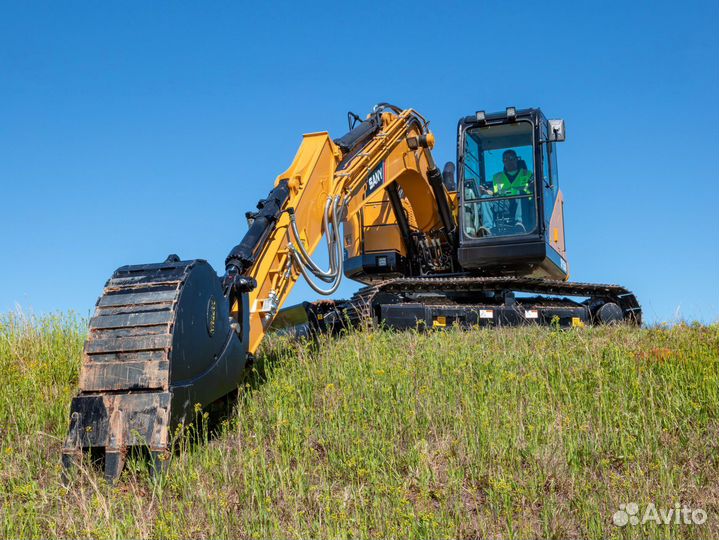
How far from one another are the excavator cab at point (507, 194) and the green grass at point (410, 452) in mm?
3662

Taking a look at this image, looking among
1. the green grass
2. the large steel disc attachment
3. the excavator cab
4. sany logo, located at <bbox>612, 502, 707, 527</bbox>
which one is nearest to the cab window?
the excavator cab

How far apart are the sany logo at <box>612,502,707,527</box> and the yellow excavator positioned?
8.27 feet

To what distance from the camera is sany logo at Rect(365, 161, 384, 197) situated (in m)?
9.23

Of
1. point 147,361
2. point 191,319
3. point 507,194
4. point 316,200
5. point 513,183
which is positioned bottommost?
point 147,361

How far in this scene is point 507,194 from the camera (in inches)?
432

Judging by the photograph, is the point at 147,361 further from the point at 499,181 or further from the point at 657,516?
the point at 499,181

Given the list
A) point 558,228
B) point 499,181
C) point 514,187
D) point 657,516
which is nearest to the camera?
point 657,516

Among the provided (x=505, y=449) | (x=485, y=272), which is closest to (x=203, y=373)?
(x=505, y=449)

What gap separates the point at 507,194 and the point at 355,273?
105 inches

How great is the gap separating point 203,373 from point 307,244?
7.31 ft

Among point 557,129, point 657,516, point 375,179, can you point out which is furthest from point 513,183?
point 657,516

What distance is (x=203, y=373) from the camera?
5.39 m

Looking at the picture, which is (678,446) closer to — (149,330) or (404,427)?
(404,427)

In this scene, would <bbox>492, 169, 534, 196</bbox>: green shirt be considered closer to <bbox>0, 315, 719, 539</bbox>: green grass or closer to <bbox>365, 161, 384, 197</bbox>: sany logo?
<bbox>365, 161, 384, 197</bbox>: sany logo
